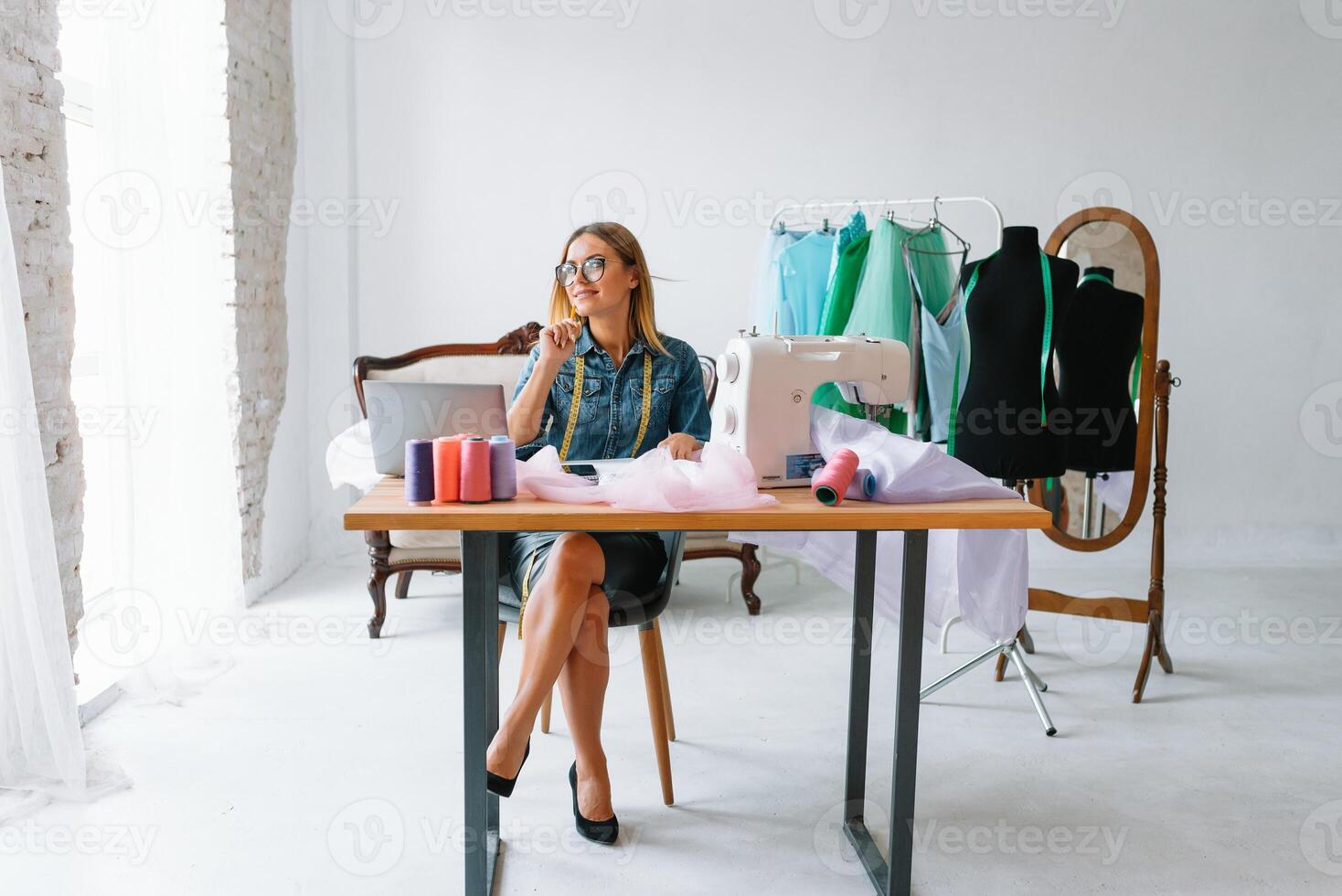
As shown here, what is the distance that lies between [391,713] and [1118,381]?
2.34 metres

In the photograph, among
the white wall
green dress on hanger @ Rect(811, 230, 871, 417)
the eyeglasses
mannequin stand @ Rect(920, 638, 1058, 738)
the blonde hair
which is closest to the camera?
the eyeglasses

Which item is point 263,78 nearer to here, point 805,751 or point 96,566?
point 96,566

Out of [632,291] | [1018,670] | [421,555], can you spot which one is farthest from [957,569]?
[421,555]

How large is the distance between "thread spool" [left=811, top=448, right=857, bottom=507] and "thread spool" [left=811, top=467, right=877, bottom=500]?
0.03 feet

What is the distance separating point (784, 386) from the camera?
1.92 metres

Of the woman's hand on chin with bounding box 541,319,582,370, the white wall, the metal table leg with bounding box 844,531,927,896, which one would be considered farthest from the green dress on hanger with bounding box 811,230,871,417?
the metal table leg with bounding box 844,531,927,896

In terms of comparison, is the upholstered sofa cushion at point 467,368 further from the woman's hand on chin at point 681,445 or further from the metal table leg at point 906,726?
the metal table leg at point 906,726

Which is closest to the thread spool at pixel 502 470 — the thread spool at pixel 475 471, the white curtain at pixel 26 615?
the thread spool at pixel 475 471

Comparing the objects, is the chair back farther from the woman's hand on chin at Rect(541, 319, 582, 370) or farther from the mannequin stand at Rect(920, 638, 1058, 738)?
the mannequin stand at Rect(920, 638, 1058, 738)

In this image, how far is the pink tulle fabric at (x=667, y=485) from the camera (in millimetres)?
1678

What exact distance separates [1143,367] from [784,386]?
160 centimetres

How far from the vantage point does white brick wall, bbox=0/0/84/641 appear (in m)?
2.29

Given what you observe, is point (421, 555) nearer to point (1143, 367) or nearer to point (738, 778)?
point (738, 778)

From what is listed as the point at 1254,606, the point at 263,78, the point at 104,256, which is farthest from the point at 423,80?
the point at 1254,606
